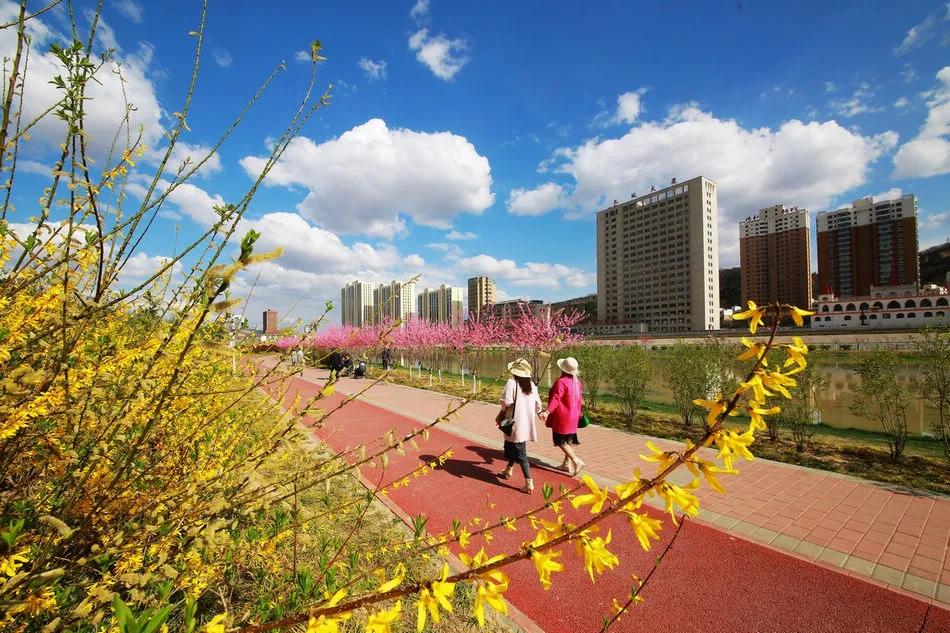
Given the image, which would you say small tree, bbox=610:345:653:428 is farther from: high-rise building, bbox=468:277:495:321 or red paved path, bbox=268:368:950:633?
high-rise building, bbox=468:277:495:321

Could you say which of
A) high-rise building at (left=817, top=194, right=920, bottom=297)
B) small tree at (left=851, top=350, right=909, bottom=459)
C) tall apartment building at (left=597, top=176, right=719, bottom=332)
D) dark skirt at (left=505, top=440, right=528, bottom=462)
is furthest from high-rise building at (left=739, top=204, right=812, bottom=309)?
dark skirt at (left=505, top=440, right=528, bottom=462)

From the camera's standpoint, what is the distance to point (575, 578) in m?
3.40

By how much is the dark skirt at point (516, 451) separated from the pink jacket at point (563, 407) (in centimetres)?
60

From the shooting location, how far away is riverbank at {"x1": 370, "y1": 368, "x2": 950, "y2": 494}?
5949mm

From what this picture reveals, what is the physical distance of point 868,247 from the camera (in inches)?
3666

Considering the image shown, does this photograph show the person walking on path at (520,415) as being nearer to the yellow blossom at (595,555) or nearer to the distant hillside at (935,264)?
the yellow blossom at (595,555)

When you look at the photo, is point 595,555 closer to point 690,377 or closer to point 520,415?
point 520,415

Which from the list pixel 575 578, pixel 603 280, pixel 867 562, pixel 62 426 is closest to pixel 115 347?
pixel 62 426

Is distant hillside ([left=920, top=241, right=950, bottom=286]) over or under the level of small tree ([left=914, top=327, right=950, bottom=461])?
over

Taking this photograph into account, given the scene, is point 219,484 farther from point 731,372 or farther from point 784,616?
point 731,372

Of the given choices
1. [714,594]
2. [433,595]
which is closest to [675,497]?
[433,595]

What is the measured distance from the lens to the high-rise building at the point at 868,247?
8894 centimetres

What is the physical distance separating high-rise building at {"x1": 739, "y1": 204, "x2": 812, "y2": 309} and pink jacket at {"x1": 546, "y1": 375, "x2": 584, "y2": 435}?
113374 mm

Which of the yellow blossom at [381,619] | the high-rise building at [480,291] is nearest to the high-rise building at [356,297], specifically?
the yellow blossom at [381,619]
